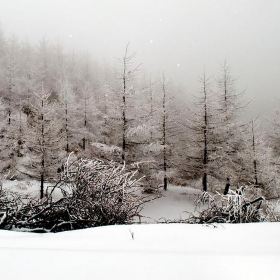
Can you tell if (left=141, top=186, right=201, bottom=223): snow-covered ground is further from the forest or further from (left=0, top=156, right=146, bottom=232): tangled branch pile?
(left=0, top=156, right=146, bottom=232): tangled branch pile

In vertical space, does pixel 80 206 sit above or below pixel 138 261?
below

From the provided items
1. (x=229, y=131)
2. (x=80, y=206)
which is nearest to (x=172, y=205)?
(x=229, y=131)

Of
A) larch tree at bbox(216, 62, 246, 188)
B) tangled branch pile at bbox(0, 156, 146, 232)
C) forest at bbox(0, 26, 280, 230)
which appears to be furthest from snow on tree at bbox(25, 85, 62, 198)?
tangled branch pile at bbox(0, 156, 146, 232)

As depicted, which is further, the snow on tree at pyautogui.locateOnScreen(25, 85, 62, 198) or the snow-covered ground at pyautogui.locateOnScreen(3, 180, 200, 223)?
the snow on tree at pyautogui.locateOnScreen(25, 85, 62, 198)

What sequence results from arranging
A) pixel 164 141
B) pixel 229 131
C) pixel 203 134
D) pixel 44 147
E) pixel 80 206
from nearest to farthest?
pixel 80 206
pixel 44 147
pixel 229 131
pixel 203 134
pixel 164 141

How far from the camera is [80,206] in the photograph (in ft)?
15.0

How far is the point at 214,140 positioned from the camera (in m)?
23.8

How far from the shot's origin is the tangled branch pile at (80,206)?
14.0 ft

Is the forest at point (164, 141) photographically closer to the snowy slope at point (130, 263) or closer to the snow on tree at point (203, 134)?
the snow on tree at point (203, 134)

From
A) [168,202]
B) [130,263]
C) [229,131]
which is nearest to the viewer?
[130,263]

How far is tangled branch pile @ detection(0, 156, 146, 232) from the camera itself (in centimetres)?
425

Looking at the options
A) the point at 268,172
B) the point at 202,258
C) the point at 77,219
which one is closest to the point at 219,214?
the point at 77,219

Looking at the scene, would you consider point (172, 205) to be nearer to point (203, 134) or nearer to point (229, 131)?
point (203, 134)

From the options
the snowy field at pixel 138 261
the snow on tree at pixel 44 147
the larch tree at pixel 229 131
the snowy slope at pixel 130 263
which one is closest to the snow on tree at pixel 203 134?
the larch tree at pixel 229 131
